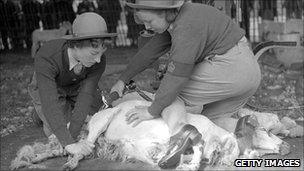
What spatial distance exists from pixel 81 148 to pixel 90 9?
5258 mm

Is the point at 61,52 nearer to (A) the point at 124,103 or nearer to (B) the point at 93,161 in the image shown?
(A) the point at 124,103

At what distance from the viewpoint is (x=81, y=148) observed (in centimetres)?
365

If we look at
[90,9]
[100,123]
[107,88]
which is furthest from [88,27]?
[90,9]

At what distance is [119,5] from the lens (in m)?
8.91

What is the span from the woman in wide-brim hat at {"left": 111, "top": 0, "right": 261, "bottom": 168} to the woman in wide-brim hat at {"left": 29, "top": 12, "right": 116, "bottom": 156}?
36cm

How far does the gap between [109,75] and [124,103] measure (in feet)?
9.74

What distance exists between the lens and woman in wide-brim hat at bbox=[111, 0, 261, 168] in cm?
340

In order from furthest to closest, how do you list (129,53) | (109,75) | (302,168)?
(129,53)
(109,75)
(302,168)

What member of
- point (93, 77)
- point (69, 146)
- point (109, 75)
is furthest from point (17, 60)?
point (69, 146)

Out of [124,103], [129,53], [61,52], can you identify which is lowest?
[129,53]

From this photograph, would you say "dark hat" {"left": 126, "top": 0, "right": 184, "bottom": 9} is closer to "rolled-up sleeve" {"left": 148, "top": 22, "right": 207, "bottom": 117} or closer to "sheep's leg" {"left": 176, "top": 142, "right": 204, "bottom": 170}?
"rolled-up sleeve" {"left": 148, "top": 22, "right": 207, "bottom": 117}

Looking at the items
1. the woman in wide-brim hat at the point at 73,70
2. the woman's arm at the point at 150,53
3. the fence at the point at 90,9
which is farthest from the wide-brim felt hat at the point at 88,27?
the fence at the point at 90,9

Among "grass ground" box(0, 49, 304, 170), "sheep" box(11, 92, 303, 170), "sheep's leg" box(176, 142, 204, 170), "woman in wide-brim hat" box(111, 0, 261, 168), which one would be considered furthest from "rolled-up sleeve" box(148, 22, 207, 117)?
"grass ground" box(0, 49, 304, 170)

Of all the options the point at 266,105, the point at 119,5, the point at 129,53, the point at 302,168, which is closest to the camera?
the point at 302,168
